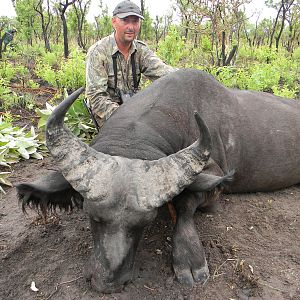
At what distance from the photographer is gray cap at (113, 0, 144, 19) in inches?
210

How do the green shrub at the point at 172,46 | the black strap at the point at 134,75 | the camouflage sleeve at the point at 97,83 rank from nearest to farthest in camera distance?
the camouflage sleeve at the point at 97,83, the black strap at the point at 134,75, the green shrub at the point at 172,46

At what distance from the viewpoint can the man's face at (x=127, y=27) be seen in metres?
5.41

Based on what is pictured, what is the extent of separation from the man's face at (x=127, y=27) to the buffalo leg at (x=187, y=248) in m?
2.79

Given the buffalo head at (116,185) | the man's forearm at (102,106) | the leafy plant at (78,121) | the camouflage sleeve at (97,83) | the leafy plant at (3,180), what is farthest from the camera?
the leafy plant at (78,121)

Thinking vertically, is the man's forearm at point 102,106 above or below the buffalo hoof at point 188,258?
above

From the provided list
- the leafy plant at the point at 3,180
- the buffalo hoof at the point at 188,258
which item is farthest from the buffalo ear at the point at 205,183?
the leafy plant at the point at 3,180

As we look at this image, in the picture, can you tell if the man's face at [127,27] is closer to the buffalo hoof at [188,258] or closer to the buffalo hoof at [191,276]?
the buffalo hoof at [188,258]

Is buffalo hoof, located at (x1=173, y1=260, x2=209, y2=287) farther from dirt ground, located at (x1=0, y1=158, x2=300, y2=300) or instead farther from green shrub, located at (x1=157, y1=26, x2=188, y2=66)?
green shrub, located at (x1=157, y1=26, x2=188, y2=66)

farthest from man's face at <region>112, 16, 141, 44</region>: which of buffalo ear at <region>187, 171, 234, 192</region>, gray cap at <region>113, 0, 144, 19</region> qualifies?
buffalo ear at <region>187, 171, 234, 192</region>

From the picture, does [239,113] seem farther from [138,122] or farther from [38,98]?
[38,98]

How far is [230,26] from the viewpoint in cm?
1237

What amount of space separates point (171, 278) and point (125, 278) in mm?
447

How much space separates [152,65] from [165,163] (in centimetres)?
333

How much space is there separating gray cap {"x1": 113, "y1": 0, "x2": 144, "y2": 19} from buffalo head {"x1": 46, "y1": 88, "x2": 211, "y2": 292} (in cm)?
296
